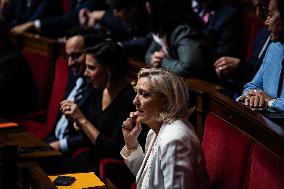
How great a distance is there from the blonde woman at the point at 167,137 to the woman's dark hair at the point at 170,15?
2.98 ft

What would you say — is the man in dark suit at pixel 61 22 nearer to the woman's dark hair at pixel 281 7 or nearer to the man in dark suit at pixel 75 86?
the man in dark suit at pixel 75 86

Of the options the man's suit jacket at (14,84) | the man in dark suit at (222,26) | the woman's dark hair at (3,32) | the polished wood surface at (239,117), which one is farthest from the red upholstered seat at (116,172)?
the woman's dark hair at (3,32)

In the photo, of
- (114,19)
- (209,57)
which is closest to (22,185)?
(209,57)

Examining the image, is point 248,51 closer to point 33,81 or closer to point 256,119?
point 33,81

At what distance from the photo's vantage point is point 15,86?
3.59m

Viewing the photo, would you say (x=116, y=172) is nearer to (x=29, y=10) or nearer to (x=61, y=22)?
(x=61, y=22)

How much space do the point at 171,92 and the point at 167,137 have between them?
145 millimetres

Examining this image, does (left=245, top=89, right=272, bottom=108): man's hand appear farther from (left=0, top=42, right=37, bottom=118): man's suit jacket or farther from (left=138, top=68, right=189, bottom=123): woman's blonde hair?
(left=0, top=42, right=37, bottom=118): man's suit jacket

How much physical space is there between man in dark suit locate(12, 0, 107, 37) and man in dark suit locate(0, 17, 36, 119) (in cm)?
65

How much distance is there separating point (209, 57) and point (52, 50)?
3.79 ft

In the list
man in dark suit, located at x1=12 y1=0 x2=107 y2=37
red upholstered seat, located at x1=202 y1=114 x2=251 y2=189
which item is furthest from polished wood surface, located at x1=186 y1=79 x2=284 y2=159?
man in dark suit, located at x1=12 y1=0 x2=107 y2=37

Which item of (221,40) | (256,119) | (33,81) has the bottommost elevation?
(33,81)

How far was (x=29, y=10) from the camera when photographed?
15.6 feet

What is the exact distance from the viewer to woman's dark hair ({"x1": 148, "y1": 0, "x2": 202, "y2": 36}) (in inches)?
113
